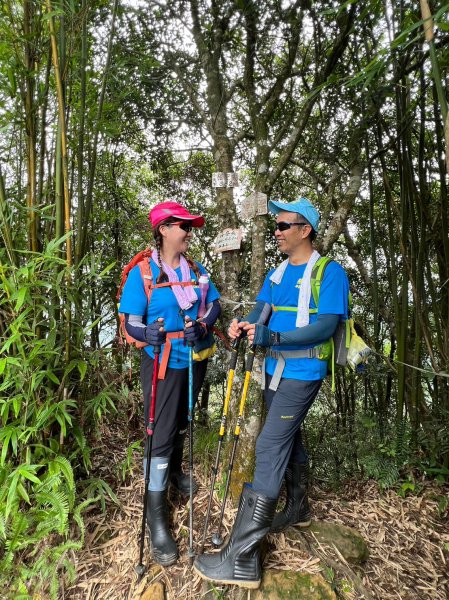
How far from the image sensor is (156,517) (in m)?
2.23

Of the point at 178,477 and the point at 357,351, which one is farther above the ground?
the point at 357,351

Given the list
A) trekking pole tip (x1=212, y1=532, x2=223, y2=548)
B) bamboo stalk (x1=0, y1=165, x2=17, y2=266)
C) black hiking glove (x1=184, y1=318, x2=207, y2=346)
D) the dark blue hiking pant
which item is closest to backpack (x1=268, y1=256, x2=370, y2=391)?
the dark blue hiking pant

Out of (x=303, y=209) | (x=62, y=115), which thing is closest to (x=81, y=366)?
(x=62, y=115)

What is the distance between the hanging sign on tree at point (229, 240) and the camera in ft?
9.45

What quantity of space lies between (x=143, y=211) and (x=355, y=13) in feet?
A: 10.1

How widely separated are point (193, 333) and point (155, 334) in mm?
226

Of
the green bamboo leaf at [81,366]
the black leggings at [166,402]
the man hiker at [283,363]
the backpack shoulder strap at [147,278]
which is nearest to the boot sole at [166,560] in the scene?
the man hiker at [283,363]

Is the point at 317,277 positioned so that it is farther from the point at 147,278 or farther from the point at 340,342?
the point at 147,278

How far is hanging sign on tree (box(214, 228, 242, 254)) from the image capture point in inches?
113

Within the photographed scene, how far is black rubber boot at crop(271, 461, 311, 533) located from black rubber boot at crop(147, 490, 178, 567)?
68cm

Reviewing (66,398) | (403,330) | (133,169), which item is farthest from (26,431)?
(133,169)

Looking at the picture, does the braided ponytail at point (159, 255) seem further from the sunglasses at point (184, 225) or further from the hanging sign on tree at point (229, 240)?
the hanging sign on tree at point (229, 240)

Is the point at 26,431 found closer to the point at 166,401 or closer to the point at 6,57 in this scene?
the point at 166,401

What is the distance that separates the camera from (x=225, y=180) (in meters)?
2.99
